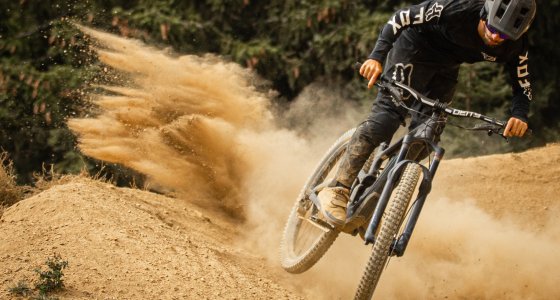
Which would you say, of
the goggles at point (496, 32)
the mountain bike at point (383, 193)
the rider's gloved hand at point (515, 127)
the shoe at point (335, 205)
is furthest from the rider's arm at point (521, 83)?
the shoe at point (335, 205)

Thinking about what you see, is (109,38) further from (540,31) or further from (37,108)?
(540,31)

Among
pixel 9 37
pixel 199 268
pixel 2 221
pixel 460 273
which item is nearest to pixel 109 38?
pixel 9 37

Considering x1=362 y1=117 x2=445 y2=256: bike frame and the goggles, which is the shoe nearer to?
x1=362 y1=117 x2=445 y2=256: bike frame

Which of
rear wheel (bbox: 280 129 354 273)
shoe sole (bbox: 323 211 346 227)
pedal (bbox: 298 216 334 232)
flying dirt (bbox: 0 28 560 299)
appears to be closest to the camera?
flying dirt (bbox: 0 28 560 299)

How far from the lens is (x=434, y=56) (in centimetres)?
530

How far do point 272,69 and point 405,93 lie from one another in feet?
21.5

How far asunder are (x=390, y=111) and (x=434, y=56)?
0.55 metres

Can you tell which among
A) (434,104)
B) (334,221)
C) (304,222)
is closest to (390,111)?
(434,104)

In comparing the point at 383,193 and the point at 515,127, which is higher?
the point at 515,127

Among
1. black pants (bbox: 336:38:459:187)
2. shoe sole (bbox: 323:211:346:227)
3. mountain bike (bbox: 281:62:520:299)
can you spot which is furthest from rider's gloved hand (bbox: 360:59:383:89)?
shoe sole (bbox: 323:211:346:227)

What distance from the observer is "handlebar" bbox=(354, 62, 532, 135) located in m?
4.53

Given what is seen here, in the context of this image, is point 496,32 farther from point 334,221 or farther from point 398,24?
point 334,221

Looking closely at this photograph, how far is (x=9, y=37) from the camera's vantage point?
10.2m

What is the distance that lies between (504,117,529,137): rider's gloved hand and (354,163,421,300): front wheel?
65cm
